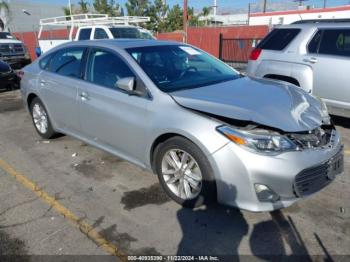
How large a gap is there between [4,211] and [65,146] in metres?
1.91

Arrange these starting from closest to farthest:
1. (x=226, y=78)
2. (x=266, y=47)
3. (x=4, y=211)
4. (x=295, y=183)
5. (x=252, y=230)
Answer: (x=295, y=183) → (x=252, y=230) → (x=4, y=211) → (x=226, y=78) → (x=266, y=47)

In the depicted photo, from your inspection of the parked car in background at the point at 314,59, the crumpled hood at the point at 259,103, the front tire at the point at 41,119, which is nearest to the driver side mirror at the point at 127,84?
the crumpled hood at the point at 259,103

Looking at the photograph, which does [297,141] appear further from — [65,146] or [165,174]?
[65,146]

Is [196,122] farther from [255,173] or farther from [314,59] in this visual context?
[314,59]

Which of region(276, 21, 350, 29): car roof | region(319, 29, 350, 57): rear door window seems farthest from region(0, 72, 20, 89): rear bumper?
region(319, 29, 350, 57): rear door window

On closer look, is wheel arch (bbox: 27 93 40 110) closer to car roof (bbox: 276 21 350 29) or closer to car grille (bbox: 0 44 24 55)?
car roof (bbox: 276 21 350 29)

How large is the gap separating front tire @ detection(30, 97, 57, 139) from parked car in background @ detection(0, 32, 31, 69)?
11.7 meters

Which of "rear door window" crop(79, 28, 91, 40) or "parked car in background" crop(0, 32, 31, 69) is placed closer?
"rear door window" crop(79, 28, 91, 40)

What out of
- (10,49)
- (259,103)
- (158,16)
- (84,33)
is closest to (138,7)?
(158,16)

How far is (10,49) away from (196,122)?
634 inches

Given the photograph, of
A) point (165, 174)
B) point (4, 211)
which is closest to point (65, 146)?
point (4, 211)

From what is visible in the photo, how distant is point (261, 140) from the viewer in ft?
9.70

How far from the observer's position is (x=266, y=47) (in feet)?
21.4

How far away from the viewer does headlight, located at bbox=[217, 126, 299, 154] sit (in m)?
2.94
